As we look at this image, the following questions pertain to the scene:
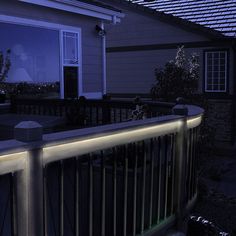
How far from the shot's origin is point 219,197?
250 inches

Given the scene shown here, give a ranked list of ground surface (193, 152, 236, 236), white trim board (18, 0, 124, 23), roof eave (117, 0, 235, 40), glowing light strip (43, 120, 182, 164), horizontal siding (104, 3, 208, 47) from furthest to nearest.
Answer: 1. horizontal siding (104, 3, 208, 47)
2. roof eave (117, 0, 235, 40)
3. white trim board (18, 0, 124, 23)
4. ground surface (193, 152, 236, 236)
5. glowing light strip (43, 120, 182, 164)

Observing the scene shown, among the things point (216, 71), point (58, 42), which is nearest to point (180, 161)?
point (58, 42)

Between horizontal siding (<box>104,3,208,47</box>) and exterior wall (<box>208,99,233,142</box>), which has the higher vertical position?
horizontal siding (<box>104,3,208,47</box>)

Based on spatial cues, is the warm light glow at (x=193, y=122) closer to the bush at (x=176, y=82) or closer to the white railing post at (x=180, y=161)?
the white railing post at (x=180, y=161)

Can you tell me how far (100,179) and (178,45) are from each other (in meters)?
13.4

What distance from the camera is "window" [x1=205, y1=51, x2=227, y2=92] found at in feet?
48.9

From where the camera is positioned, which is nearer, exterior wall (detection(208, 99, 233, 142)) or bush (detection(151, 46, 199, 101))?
bush (detection(151, 46, 199, 101))

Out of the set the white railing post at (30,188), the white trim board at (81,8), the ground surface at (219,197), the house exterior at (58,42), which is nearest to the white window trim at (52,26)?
the house exterior at (58,42)

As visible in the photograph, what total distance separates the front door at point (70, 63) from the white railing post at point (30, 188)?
791 centimetres

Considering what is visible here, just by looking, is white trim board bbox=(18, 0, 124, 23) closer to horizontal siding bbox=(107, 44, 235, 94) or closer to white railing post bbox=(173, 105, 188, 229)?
horizontal siding bbox=(107, 44, 235, 94)

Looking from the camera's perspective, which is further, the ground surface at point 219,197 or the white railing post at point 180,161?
the ground surface at point 219,197

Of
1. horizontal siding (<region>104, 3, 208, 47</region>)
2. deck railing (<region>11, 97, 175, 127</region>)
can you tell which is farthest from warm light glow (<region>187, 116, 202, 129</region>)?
horizontal siding (<region>104, 3, 208, 47</region>)

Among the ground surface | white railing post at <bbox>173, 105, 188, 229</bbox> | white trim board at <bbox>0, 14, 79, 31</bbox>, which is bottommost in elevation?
the ground surface

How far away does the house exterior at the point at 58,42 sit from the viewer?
8.77 m
